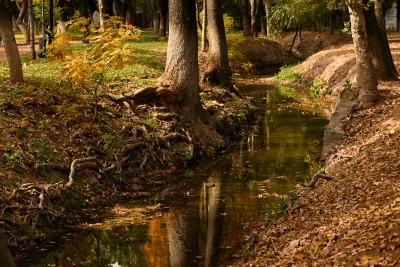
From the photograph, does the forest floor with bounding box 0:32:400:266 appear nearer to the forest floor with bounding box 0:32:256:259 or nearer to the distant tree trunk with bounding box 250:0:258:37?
the forest floor with bounding box 0:32:256:259

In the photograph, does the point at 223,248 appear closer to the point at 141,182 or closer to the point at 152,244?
the point at 152,244

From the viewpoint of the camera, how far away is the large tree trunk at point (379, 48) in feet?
79.2

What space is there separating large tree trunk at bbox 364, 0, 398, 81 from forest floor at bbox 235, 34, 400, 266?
28.2 ft

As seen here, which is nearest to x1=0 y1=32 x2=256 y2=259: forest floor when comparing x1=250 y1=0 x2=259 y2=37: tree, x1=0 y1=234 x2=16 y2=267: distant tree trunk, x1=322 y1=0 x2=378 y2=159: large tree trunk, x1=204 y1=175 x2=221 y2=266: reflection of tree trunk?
x1=204 y1=175 x2=221 y2=266: reflection of tree trunk

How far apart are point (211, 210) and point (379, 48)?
13.6 meters

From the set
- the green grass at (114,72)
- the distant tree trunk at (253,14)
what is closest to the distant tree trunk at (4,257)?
the green grass at (114,72)

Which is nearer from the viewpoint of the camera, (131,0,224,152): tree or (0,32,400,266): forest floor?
(0,32,400,266): forest floor

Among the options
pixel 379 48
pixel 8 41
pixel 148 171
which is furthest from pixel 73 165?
pixel 379 48

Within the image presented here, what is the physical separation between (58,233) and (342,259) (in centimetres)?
610

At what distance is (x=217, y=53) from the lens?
1016 inches

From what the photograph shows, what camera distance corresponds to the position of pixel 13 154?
13352 mm

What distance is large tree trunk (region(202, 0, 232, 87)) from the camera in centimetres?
2561

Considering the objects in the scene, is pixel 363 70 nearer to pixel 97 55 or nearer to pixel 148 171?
pixel 148 171

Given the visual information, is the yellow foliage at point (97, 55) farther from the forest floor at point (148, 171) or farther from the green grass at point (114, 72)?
the forest floor at point (148, 171)
